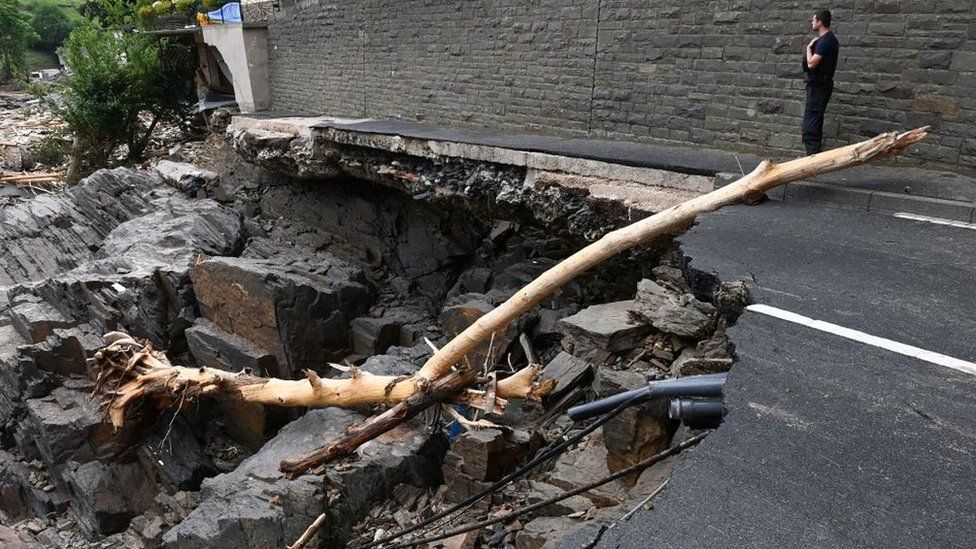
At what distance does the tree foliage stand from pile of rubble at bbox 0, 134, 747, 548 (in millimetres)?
35680

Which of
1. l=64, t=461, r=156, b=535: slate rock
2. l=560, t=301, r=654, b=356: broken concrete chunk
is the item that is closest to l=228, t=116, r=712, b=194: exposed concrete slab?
l=560, t=301, r=654, b=356: broken concrete chunk

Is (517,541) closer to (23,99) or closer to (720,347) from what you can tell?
(720,347)

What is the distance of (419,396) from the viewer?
6594mm

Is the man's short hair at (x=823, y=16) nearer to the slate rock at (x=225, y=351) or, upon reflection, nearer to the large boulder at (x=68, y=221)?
the slate rock at (x=225, y=351)

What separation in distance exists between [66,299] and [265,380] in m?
6.77

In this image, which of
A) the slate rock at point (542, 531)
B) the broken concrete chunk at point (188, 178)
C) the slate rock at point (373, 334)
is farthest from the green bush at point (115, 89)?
the slate rock at point (542, 531)

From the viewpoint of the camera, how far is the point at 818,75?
22.1 ft

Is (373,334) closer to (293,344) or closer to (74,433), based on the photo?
(293,344)

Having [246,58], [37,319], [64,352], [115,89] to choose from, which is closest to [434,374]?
[64,352]

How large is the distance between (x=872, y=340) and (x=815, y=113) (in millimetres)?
4206

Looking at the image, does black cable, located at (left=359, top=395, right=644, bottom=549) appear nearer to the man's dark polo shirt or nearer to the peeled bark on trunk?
the peeled bark on trunk

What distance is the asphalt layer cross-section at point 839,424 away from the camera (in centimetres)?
232

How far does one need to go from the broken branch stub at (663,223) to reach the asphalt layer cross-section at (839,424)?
1162 millimetres

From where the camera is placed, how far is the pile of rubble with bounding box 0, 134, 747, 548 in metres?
6.22
